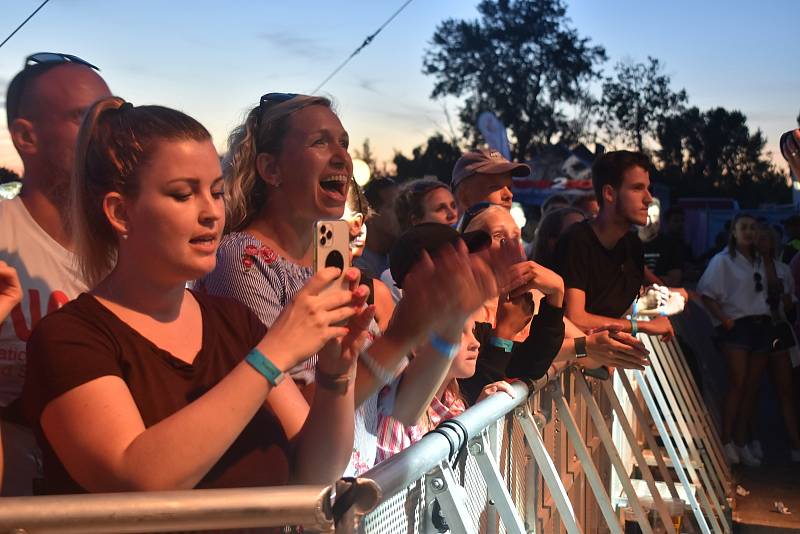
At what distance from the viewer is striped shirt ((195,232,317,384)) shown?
2.39 metres

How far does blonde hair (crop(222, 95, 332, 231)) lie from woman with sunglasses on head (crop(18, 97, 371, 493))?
67 centimetres

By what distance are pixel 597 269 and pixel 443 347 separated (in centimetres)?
292

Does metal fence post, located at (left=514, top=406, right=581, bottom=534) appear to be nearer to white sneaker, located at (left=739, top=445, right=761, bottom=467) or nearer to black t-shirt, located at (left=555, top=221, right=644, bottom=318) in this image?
black t-shirt, located at (left=555, top=221, right=644, bottom=318)

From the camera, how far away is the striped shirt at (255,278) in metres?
2.39

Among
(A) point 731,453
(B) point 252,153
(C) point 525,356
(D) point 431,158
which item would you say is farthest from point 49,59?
(D) point 431,158

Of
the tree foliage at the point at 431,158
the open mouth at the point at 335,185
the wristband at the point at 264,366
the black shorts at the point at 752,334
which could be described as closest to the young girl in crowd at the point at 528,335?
the open mouth at the point at 335,185

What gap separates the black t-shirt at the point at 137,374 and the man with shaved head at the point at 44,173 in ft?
1.60

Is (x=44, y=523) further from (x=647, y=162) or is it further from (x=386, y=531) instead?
(x=647, y=162)

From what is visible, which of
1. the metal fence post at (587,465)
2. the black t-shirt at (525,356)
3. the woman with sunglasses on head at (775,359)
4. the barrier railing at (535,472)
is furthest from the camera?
the woman with sunglasses on head at (775,359)

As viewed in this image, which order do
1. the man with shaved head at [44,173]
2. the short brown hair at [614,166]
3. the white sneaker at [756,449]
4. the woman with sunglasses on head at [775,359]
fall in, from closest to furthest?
the man with shaved head at [44,173], the short brown hair at [614,166], the white sneaker at [756,449], the woman with sunglasses on head at [775,359]

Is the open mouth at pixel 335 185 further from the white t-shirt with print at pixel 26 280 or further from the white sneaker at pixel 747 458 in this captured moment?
the white sneaker at pixel 747 458

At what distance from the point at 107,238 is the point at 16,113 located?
63cm

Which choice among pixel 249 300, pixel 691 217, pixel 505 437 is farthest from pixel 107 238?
pixel 691 217

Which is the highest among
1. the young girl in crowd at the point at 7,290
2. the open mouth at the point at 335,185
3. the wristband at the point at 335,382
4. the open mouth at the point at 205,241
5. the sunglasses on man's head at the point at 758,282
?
the open mouth at the point at 335,185
